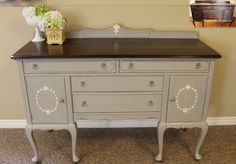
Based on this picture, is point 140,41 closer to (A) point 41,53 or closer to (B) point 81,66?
(B) point 81,66

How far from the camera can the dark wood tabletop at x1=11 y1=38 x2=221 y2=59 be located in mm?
1703

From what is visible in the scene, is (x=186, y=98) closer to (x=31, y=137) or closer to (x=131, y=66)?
(x=131, y=66)

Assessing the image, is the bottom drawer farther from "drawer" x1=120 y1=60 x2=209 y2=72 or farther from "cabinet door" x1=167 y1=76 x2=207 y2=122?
"drawer" x1=120 y1=60 x2=209 y2=72

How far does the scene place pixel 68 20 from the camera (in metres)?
2.18

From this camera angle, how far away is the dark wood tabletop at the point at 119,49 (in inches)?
67.1

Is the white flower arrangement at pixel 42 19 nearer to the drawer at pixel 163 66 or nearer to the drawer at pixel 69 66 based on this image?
the drawer at pixel 69 66

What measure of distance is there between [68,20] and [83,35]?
187 millimetres

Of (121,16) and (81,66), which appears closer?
(81,66)

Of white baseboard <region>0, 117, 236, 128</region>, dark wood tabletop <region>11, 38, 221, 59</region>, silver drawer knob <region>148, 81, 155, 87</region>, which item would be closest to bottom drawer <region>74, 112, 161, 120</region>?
silver drawer knob <region>148, 81, 155, 87</region>

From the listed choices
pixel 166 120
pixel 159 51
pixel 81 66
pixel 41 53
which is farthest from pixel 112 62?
pixel 166 120

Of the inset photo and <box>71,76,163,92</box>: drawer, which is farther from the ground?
the inset photo

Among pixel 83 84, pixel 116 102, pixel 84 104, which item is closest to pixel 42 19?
pixel 83 84

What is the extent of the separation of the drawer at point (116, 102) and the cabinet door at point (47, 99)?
4.3 inches

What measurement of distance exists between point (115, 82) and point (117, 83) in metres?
0.02
